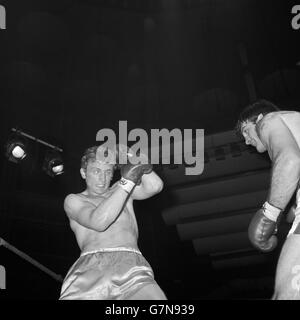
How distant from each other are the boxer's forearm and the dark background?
3.94 m

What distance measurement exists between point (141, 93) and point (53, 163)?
→ 3576 mm

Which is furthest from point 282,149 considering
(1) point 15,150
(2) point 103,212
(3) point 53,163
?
(1) point 15,150

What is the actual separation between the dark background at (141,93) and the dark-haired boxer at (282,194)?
12.5 ft

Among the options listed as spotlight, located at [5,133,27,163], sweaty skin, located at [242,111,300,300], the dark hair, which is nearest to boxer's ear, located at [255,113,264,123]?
sweaty skin, located at [242,111,300,300]

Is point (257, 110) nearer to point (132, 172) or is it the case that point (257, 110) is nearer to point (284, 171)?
point (284, 171)

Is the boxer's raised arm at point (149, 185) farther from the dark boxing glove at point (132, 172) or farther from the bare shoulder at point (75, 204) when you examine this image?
the bare shoulder at point (75, 204)

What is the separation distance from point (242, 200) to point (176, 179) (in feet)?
3.47

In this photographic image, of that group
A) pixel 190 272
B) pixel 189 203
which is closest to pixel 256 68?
pixel 189 203

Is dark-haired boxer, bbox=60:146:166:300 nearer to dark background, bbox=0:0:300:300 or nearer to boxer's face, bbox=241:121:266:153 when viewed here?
boxer's face, bbox=241:121:266:153

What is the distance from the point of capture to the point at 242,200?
6652 mm

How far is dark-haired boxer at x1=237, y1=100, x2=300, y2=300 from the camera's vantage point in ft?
6.31

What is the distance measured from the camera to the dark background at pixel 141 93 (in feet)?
22.2

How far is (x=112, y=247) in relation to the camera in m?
2.52
